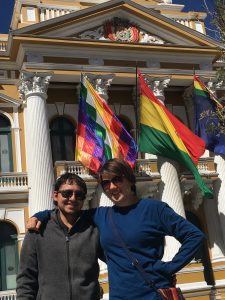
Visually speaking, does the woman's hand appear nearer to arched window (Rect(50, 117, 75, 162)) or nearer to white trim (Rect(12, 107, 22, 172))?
white trim (Rect(12, 107, 22, 172))

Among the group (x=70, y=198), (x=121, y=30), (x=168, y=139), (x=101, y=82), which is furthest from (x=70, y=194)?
(x=121, y=30)

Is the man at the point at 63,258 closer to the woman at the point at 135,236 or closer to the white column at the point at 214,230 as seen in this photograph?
the woman at the point at 135,236

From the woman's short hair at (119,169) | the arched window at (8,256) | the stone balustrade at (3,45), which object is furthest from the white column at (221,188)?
the woman's short hair at (119,169)

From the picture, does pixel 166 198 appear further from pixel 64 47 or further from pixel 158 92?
pixel 64 47

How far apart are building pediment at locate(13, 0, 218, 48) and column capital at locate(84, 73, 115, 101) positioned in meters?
1.50

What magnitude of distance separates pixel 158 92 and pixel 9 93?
5.89 metres

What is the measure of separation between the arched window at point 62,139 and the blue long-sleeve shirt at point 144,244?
47.4 feet

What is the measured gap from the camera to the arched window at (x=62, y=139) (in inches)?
702

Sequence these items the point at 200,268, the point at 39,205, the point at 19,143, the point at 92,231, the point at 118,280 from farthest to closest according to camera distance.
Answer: the point at 19,143 < the point at 200,268 < the point at 39,205 < the point at 92,231 < the point at 118,280

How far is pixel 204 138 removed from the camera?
656 inches

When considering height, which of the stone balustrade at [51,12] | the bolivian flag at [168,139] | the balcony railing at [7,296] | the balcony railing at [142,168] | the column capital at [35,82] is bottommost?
the balcony railing at [7,296]

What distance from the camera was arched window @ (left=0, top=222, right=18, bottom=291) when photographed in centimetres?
1554

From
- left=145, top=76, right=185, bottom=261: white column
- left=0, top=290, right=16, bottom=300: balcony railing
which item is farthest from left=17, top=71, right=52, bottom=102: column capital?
left=0, top=290, right=16, bottom=300: balcony railing

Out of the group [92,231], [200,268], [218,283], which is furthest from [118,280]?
[218,283]
